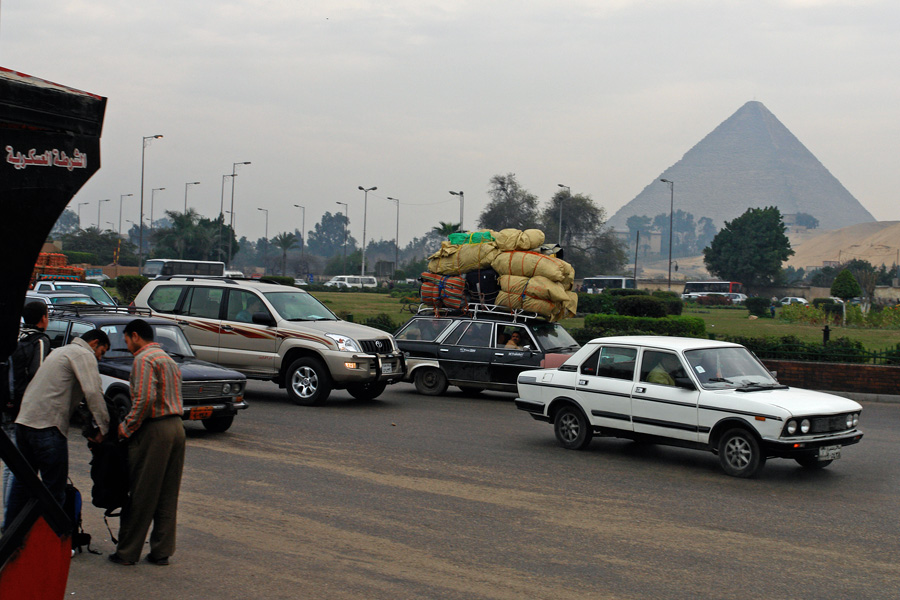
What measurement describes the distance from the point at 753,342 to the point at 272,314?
12.1 metres

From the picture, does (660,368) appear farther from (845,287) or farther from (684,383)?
(845,287)

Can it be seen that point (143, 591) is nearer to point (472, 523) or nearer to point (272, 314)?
point (472, 523)

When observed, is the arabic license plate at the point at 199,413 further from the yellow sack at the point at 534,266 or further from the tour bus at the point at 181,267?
the tour bus at the point at 181,267

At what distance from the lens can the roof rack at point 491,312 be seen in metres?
16.0

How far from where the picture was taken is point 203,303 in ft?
48.6

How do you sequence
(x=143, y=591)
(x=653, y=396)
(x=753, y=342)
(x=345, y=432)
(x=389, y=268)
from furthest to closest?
1. (x=389, y=268)
2. (x=753, y=342)
3. (x=345, y=432)
4. (x=653, y=396)
5. (x=143, y=591)

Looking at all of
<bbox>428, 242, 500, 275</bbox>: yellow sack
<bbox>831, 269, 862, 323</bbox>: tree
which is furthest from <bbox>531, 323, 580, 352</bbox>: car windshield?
<bbox>831, 269, 862, 323</bbox>: tree

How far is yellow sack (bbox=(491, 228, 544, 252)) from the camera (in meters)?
16.6

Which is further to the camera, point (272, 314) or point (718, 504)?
point (272, 314)

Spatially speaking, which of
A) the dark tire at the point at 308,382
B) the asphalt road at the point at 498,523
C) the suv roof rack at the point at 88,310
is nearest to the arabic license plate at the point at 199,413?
the asphalt road at the point at 498,523

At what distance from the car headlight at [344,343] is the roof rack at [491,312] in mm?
3129

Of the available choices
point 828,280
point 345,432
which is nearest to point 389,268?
point 828,280

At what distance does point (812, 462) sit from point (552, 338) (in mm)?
6687

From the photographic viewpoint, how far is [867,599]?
557 centimetres
